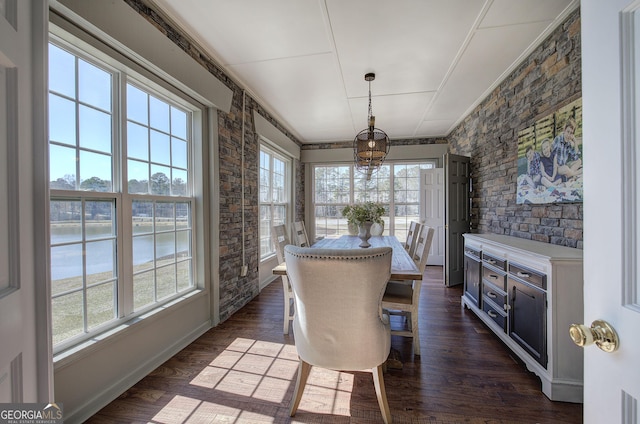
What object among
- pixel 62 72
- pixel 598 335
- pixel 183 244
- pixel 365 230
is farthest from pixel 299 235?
pixel 598 335

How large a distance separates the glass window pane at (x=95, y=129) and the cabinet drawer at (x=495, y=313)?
3.31 meters

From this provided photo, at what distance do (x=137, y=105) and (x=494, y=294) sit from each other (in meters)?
3.41

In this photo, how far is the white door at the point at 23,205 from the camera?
56cm

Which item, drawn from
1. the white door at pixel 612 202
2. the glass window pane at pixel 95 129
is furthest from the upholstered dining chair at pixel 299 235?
the white door at pixel 612 202

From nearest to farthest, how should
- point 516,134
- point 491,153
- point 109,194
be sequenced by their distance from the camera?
point 109,194 < point 516,134 < point 491,153

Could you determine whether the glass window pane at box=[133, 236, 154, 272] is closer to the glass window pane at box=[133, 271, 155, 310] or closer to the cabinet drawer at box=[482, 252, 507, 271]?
the glass window pane at box=[133, 271, 155, 310]

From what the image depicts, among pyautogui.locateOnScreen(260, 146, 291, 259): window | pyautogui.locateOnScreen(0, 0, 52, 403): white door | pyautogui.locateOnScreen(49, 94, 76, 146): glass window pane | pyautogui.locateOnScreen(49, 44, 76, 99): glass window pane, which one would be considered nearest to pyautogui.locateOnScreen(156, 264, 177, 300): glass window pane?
pyautogui.locateOnScreen(49, 94, 76, 146): glass window pane

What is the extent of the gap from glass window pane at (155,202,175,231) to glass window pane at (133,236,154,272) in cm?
15

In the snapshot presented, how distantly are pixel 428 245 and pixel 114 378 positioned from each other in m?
2.48

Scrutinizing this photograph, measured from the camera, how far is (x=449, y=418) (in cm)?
153

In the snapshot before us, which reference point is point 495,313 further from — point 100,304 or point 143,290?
point 100,304

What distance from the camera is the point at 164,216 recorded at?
2221 mm

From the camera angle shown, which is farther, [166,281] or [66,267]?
[166,281]

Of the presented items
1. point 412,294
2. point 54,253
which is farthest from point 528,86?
point 54,253
